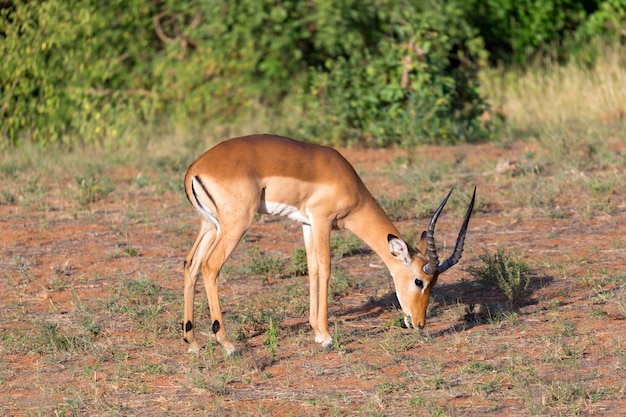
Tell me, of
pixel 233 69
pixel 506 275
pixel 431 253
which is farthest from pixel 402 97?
pixel 431 253

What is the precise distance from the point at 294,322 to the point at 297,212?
72 centimetres

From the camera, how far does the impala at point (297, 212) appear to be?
229 inches

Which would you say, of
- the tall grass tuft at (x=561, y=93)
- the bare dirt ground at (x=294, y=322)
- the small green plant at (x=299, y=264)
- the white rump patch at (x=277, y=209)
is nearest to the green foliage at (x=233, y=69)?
the tall grass tuft at (x=561, y=93)

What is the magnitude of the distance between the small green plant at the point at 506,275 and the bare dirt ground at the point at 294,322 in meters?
0.10

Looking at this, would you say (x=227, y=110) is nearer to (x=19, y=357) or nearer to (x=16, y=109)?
(x=16, y=109)

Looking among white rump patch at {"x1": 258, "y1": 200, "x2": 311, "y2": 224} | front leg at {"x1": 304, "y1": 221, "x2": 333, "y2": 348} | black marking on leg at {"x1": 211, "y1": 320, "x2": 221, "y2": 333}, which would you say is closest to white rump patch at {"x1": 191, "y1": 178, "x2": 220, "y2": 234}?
white rump patch at {"x1": 258, "y1": 200, "x2": 311, "y2": 224}

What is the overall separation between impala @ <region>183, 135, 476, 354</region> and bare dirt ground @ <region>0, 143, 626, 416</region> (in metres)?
0.23

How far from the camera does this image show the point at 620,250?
756 cm

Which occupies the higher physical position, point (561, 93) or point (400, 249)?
point (400, 249)

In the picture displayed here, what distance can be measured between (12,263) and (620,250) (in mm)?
4344

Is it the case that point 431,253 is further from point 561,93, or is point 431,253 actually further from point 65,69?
point 561,93

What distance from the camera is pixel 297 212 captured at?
6.16 meters

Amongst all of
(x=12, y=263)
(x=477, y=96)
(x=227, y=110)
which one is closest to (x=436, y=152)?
(x=477, y=96)

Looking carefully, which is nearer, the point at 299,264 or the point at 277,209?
the point at 277,209
